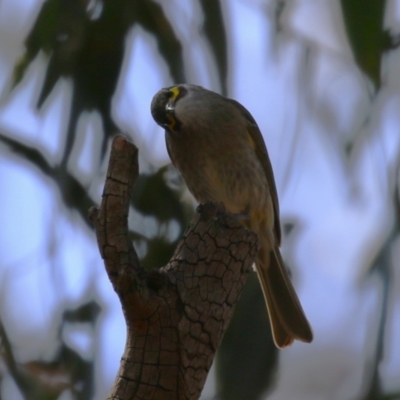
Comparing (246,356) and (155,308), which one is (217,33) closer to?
(246,356)

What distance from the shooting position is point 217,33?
270 centimetres

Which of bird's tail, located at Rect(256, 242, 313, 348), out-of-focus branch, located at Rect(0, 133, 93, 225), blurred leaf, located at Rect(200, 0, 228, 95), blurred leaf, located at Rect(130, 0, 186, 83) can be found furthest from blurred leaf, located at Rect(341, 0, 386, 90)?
out-of-focus branch, located at Rect(0, 133, 93, 225)

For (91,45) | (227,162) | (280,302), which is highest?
(91,45)

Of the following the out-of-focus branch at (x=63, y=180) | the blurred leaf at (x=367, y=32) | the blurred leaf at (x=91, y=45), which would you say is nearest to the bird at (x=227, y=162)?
the blurred leaf at (x=91, y=45)

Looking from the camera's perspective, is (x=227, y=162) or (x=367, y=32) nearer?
(x=367, y=32)

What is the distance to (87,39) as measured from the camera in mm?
2715

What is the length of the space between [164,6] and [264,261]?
906 millimetres

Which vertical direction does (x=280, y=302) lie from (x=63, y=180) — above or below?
below

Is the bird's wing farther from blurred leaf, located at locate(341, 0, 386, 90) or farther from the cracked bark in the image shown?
the cracked bark

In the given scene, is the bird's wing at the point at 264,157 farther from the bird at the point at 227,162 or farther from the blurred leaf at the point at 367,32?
the blurred leaf at the point at 367,32

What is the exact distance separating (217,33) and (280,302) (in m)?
0.90

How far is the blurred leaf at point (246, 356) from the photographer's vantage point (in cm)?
254

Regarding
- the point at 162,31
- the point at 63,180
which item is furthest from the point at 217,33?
the point at 63,180

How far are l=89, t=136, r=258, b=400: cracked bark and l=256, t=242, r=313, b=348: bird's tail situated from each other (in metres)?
0.97
